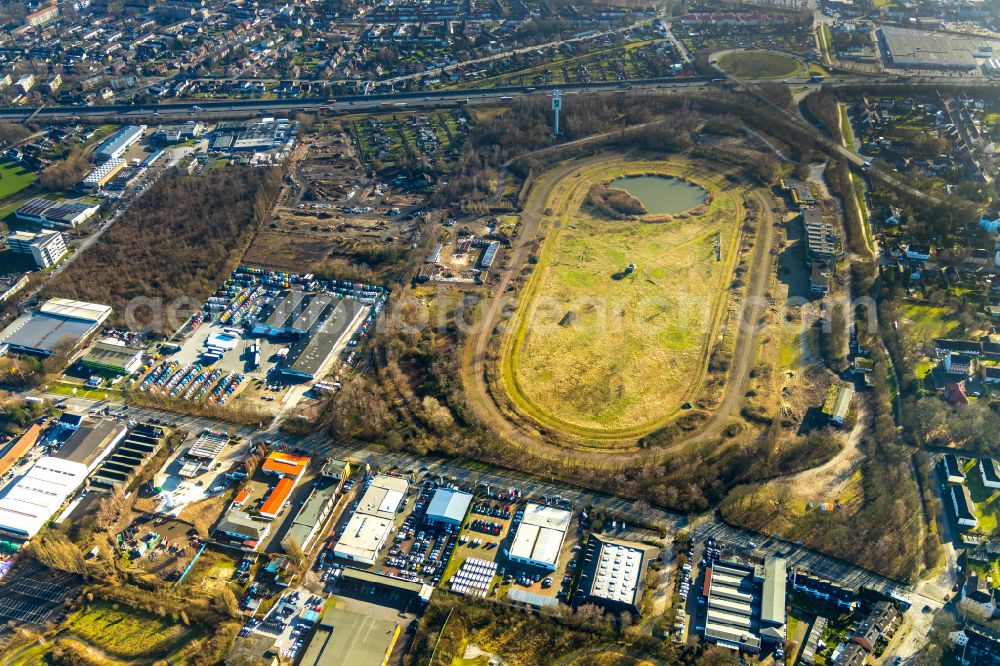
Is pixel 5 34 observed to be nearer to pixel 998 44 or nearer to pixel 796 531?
pixel 796 531

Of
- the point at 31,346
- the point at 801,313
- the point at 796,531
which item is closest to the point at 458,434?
the point at 796,531

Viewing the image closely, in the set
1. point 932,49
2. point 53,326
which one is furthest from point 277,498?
point 932,49

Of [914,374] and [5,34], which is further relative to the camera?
[5,34]

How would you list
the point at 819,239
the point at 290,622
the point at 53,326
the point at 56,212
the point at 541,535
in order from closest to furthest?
the point at 290,622, the point at 541,535, the point at 53,326, the point at 819,239, the point at 56,212

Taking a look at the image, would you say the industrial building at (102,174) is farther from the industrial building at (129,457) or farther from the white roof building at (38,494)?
the white roof building at (38,494)

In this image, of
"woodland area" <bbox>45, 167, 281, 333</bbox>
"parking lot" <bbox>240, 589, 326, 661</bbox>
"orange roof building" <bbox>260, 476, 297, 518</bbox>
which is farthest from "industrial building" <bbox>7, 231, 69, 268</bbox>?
"parking lot" <bbox>240, 589, 326, 661</bbox>

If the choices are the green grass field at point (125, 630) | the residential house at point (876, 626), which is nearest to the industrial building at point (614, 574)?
the residential house at point (876, 626)

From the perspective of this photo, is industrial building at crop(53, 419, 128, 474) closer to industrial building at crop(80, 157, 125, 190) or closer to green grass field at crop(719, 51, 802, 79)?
industrial building at crop(80, 157, 125, 190)

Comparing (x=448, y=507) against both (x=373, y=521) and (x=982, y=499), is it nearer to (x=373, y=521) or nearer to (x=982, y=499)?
(x=373, y=521)
